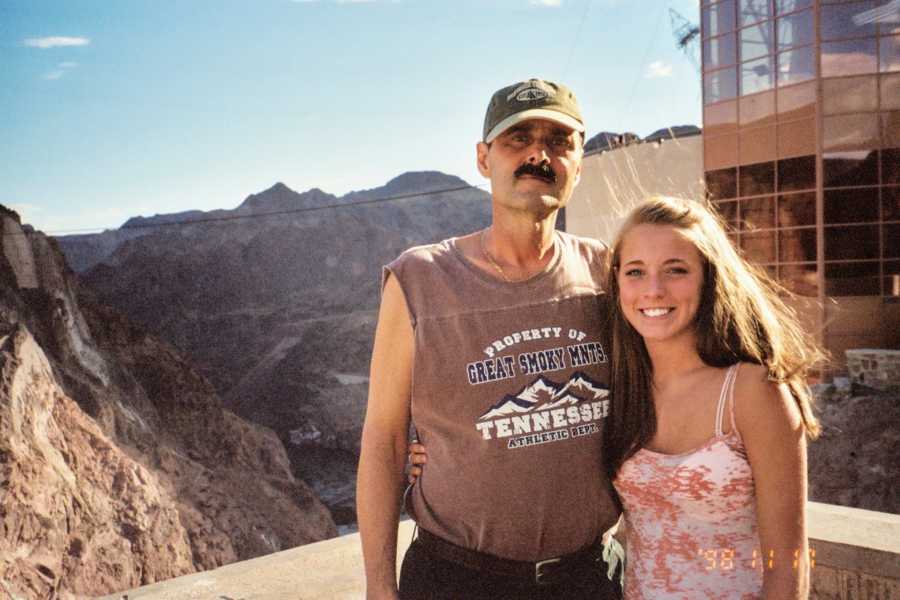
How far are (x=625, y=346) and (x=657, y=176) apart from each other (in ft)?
50.4

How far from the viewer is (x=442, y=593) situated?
1.89 meters

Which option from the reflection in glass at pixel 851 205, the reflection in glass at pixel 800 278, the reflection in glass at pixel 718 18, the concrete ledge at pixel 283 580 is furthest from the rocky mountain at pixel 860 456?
the concrete ledge at pixel 283 580

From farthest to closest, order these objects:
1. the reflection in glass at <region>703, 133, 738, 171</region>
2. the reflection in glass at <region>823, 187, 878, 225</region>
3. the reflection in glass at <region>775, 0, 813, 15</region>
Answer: the reflection in glass at <region>703, 133, 738, 171</region>
the reflection in glass at <region>775, 0, 813, 15</region>
the reflection in glass at <region>823, 187, 878, 225</region>

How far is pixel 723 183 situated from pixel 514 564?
1458 cm

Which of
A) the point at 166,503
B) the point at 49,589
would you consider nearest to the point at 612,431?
the point at 49,589

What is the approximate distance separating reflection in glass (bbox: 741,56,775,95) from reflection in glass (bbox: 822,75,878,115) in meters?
1.04

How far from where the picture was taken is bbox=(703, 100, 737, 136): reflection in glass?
14938 millimetres

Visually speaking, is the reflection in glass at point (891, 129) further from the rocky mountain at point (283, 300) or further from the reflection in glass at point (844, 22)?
the rocky mountain at point (283, 300)

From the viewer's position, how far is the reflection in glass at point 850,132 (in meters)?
13.5

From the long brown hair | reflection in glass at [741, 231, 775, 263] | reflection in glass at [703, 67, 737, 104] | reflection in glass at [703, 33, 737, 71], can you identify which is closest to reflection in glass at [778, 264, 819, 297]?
reflection in glass at [741, 231, 775, 263]

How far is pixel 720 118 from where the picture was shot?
15.2 meters

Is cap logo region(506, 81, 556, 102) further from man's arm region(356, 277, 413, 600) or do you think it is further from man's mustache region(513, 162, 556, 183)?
man's arm region(356, 277, 413, 600)

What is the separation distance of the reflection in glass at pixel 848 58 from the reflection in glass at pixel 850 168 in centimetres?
144

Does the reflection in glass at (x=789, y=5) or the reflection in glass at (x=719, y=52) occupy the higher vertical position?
the reflection in glass at (x=789, y=5)
